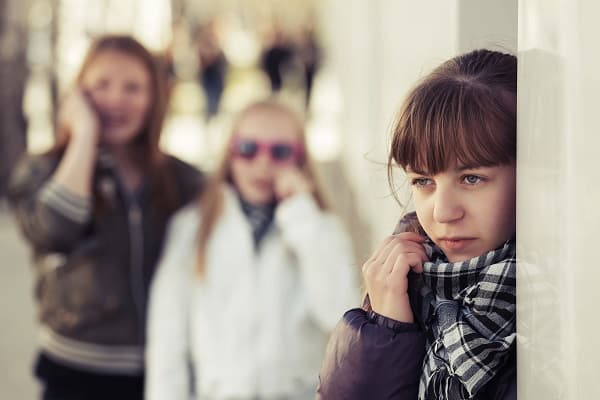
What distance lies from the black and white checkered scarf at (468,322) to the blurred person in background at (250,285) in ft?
6.43

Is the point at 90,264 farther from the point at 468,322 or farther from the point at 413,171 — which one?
the point at 468,322

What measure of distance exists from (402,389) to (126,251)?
7.53 feet

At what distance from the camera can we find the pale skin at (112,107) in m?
4.01

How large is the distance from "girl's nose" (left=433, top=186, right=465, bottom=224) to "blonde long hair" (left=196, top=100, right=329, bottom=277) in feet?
7.17

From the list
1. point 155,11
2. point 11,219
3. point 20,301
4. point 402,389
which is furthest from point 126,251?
point 155,11

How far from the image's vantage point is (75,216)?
380 centimetres

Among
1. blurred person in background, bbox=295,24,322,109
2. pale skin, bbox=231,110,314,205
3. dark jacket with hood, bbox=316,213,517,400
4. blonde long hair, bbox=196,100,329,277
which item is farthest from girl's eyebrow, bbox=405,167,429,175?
blurred person in background, bbox=295,24,322,109

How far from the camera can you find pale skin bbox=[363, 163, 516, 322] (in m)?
1.67

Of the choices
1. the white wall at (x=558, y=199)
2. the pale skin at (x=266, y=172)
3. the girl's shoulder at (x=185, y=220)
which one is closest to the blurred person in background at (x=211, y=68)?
the pale skin at (x=266, y=172)

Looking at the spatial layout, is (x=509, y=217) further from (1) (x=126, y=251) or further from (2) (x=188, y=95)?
(2) (x=188, y=95)

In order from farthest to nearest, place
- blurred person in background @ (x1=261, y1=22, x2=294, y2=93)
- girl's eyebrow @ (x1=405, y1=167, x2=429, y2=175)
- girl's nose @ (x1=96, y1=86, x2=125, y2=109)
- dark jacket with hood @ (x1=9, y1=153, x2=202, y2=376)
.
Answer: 1. blurred person in background @ (x1=261, y1=22, x2=294, y2=93)
2. girl's nose @ (x1=96, y1=86, x2=125, y2=109)
3. dark jacket with hood @ (x1=9, y1=153, x2=202, y2=376)
4. girl's eyebrow @ (x1=405, y1=167, x2=429, y2=175)

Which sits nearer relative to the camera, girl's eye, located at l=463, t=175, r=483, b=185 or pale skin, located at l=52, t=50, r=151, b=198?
girl's eye, located at l=463, t=175, r=483, b=185

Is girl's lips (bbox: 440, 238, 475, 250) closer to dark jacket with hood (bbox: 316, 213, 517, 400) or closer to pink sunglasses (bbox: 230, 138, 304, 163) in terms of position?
dark jacket with hood (bbox: 316, 213, 517, 400)

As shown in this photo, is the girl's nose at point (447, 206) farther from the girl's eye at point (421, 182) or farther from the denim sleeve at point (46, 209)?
the denim sleeve at point (46, 209)
